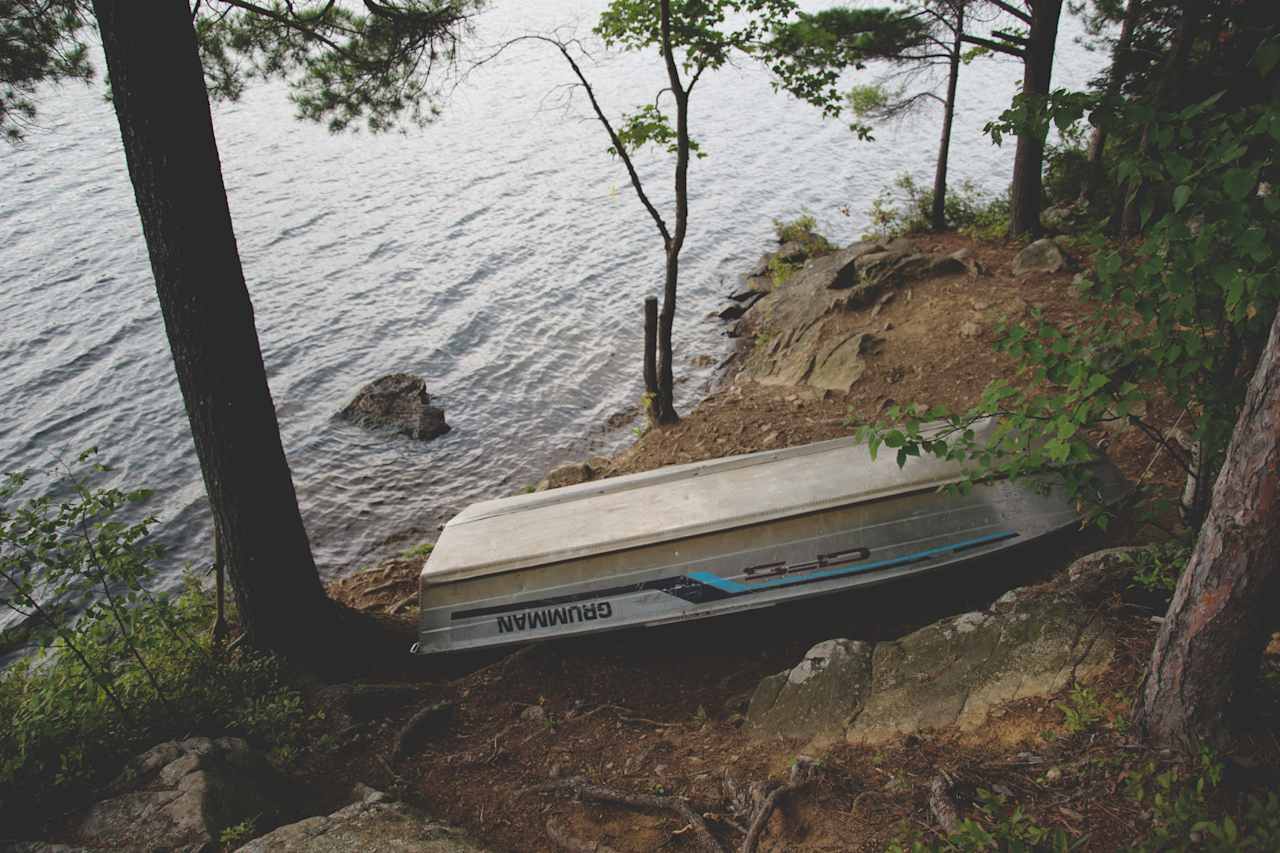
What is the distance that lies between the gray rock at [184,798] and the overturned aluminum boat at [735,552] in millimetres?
2120

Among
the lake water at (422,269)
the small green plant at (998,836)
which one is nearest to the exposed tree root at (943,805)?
the small green plant at (998,836)

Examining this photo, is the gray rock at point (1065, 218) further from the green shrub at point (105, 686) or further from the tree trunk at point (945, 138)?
the green shrub at point (105, 686)

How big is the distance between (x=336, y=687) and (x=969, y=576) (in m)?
5.26

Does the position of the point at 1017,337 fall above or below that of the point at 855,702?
above

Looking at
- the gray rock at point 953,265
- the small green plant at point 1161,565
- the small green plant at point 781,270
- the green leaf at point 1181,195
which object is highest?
the green leaf at point 1181,195

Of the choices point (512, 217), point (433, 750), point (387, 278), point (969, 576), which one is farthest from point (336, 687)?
point (512, 217)

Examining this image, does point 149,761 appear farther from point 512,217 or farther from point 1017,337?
point 512,217

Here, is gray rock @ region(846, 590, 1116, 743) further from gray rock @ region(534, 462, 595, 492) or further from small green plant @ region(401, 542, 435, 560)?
small green plant @ region(401, 542, 435, 560)

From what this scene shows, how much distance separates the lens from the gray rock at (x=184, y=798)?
14.4 feet

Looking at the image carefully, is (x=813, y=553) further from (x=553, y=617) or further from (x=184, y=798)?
(x=184, y=798)

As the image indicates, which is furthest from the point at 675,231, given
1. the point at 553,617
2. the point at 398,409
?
the point at 398,409

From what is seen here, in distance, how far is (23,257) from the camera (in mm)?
18797

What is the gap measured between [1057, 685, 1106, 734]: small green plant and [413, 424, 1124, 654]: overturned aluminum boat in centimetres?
239

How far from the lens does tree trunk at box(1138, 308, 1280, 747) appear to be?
286 cm
